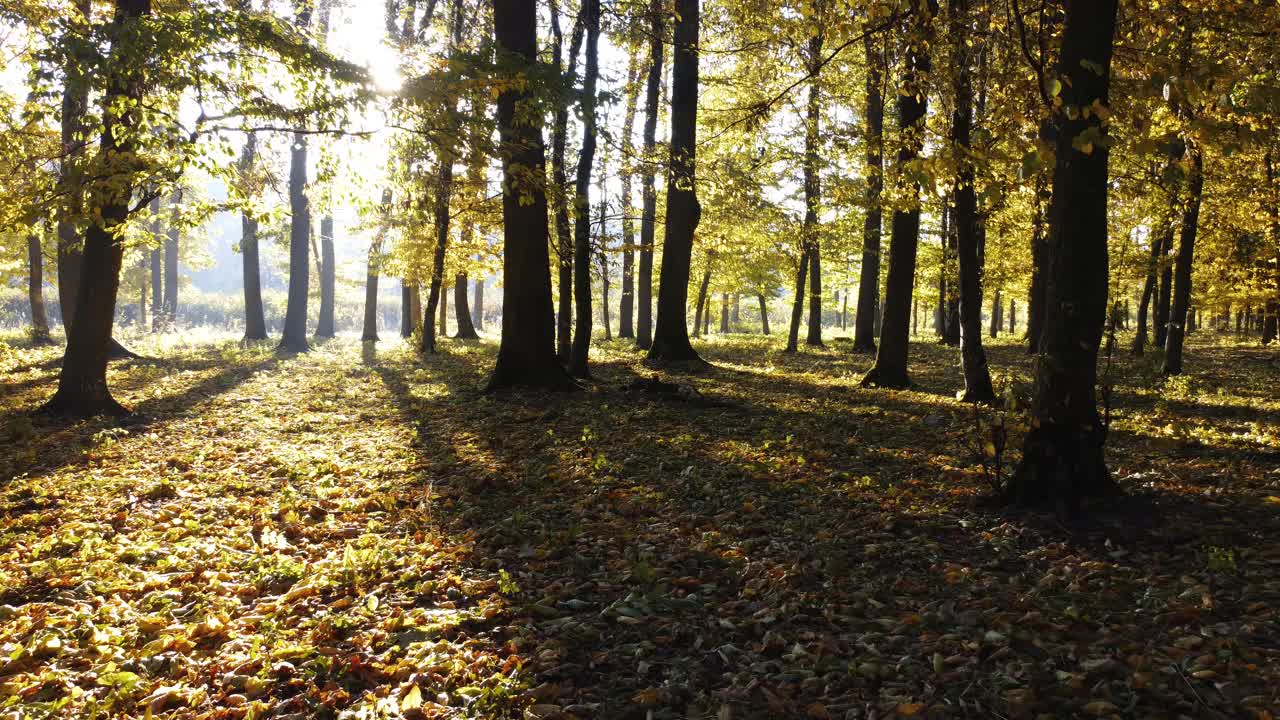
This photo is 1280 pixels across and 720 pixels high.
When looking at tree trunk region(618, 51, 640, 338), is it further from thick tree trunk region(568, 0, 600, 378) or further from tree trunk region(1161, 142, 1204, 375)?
tree trunk region(1161, 142, 1204, 375)

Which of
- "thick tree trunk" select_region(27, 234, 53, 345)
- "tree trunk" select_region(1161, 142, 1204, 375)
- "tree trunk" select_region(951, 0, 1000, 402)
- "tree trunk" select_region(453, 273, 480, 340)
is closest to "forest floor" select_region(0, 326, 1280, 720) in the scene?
"tree trunk" select_region(951, 0, 1000, 402)

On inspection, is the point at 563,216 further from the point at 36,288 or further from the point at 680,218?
the point at 36,288

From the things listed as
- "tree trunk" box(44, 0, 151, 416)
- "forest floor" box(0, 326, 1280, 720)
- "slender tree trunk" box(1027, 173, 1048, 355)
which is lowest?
"forest floor" box(0, 326, 1280, 720)

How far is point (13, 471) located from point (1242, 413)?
1470cm

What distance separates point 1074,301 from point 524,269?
25.0 feet

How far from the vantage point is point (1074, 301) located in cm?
482

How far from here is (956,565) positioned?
442 centimetres

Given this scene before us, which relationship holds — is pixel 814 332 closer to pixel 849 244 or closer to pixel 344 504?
pixel 849 244

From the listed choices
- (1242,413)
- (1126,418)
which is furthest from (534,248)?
(1242,413)

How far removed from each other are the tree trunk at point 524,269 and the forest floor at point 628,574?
2180 mm

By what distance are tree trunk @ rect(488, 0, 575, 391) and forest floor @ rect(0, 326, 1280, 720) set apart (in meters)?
2.18

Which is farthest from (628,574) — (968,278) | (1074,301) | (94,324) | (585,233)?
(94,324)

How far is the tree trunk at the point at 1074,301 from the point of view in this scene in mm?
4699

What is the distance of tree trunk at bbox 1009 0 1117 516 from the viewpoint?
470 cm
